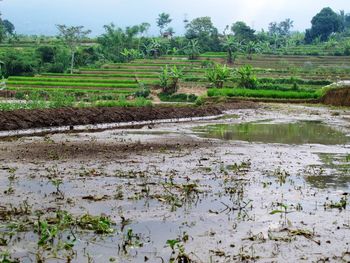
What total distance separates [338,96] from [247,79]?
930 cm

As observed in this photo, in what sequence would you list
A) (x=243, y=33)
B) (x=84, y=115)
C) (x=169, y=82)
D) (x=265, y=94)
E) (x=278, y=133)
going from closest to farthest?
1. (x=278, y=133)
2. (x=84, y=115)
3. (x=265, y=94)
4. (x=169, y=82)
5. (x=243, y=33)

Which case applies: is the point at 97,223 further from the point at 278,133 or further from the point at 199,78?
the point at 199,78

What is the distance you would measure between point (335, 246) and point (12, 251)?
503 centimetres

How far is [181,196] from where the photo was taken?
10.9m

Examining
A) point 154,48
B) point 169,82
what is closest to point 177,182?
point 169,82

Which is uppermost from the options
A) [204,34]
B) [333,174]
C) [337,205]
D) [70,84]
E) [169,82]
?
[204,34]

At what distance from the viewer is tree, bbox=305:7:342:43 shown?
100 m

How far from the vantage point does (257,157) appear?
53.1 feet

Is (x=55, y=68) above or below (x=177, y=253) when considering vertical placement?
above

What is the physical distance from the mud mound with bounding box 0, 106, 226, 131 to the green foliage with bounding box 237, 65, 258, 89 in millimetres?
15091

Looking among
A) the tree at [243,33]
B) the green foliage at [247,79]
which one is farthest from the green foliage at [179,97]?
the tree at [243,33]

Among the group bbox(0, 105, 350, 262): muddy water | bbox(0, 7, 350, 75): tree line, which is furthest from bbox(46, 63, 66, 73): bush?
bbox(0, 105, 350, 262): muddy water

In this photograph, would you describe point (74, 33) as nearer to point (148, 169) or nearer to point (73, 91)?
point (73, 91)

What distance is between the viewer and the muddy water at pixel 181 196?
7.81 meters
